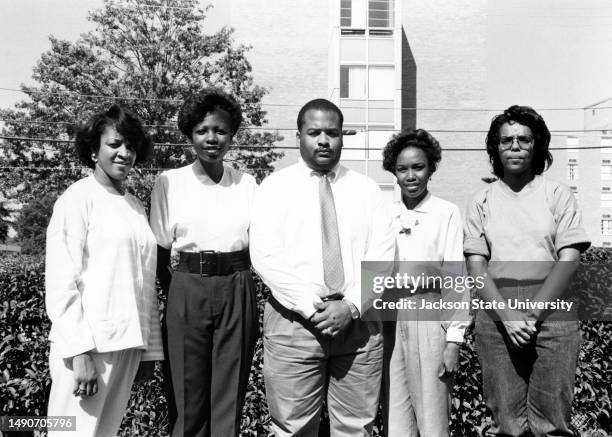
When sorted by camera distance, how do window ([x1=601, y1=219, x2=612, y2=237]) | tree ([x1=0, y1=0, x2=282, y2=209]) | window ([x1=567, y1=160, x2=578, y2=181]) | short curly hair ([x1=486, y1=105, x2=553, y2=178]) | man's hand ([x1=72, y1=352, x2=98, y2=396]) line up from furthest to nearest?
window ([x1=567, y1=160, x2=578, y2=181])
window ([x1=601, y1=219, x2=612, y2=237])
tree ([x1=0, y1=0, x2=282, y2=209])
short curly hair ([x1=486, y1=105, x2=553, y2=178])
man's hand ([x1=72, y1=352, x2=98, y2=396])

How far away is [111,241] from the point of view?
3.26 meters

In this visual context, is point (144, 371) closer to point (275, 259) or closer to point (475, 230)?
point (275, 259)

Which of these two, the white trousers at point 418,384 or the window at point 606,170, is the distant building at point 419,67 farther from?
the window at point 606,170

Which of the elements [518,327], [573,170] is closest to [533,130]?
[518,327]

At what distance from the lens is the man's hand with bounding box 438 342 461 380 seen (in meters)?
3.49

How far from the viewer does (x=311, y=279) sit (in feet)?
11.3

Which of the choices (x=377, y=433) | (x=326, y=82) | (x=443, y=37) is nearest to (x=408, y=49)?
(x=443, y=37)

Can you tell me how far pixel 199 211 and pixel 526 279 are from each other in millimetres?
1891

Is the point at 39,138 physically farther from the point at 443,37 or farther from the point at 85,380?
the point at 85,380

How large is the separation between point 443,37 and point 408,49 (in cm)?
185

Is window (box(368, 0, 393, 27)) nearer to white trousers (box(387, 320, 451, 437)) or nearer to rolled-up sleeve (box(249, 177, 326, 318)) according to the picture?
rolled-up sleeve (box(249, 177, 326, 318))

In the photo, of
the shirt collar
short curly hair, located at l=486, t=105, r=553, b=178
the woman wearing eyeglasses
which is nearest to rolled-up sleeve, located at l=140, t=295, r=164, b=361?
the shirt collar

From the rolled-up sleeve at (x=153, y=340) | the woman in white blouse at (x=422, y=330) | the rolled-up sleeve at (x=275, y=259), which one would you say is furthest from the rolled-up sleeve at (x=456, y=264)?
the rolled-up sleeve at (x=153, y=340)

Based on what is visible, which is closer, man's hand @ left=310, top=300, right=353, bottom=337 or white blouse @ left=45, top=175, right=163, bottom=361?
white blouse @ left=45, top=175, right=163, bottom=361
